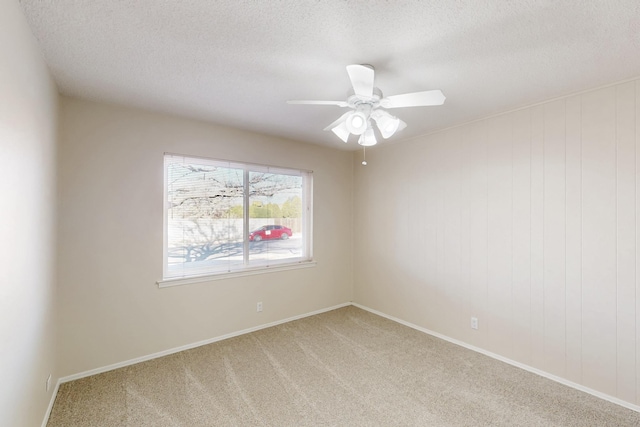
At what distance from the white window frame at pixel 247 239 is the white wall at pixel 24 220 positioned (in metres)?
0.93

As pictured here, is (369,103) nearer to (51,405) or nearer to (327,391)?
(327,391)

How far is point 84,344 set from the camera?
264 centimetres

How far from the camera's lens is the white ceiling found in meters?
1.49

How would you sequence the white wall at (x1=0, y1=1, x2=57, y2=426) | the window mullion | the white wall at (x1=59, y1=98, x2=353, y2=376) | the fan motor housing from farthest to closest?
the window mullion, the white wall at (x1=59, y1=98, x2=353, y2=376), the fan motor housing, the white wall at (x1=0, y1=1, x2=57, y2=426)

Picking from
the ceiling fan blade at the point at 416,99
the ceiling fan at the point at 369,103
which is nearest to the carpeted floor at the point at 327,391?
the ceiling fan at the point at 369,103

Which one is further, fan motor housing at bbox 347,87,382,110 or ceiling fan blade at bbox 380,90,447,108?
fan motor housing at bbox 347,87,382,110

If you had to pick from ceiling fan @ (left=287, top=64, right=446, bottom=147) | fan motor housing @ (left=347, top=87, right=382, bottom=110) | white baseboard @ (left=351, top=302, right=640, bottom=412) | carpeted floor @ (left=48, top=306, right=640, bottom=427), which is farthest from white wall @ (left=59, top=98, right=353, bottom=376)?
white baseboard @ (left=351, top=302, right=640, bottom=412)

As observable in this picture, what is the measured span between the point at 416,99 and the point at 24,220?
2.39 metres

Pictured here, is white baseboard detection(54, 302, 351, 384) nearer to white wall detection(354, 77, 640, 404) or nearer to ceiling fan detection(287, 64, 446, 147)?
white wall detection(354, 77, 640, 404)

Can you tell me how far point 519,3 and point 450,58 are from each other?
50 centimetres

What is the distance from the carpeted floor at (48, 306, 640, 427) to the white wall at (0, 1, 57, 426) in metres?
0.50

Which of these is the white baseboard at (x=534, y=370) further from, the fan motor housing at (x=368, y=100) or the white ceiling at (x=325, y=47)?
the fan motor housing at (x=368, y=100)

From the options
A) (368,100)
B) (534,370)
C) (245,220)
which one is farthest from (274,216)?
(534,370)

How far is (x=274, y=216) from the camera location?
3.92 metres
